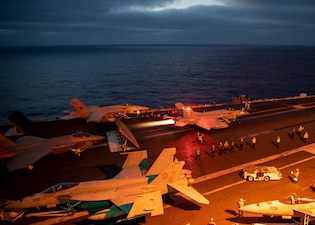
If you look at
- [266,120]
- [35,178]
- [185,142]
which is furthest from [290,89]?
[35,178]

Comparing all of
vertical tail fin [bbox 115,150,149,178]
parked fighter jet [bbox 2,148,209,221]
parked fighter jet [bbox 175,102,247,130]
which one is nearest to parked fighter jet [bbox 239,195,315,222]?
parked fighter jet [bbox 2,148,209,221]

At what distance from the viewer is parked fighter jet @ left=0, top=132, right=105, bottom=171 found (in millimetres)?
29769

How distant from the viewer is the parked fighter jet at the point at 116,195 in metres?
20.0

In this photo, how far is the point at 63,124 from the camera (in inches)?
1949

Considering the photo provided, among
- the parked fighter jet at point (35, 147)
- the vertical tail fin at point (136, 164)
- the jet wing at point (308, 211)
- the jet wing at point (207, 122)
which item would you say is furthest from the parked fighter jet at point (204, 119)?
the jet wing at point (308, 211)

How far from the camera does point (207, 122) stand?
1708 inches

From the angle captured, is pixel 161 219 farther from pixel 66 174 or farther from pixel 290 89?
pixel 290 89

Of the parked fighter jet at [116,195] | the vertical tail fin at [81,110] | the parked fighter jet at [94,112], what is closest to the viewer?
the parked fighter jet at [116,195]

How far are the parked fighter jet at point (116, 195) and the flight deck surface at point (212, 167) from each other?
70.5 inches

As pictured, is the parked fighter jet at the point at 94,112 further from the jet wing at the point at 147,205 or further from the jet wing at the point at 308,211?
the jet wing at the point at 308,211

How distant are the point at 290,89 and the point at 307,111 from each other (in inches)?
2433

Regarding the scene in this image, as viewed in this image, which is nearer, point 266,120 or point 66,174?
point 66,174

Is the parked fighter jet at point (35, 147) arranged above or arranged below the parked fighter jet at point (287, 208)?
above

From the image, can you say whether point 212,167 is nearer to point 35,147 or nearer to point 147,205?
point 147,205
